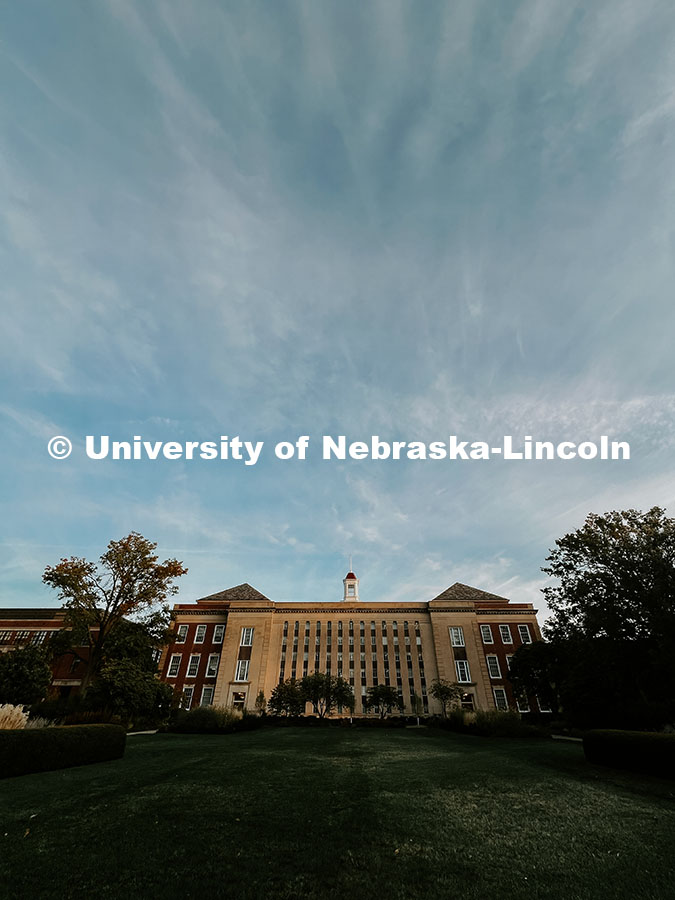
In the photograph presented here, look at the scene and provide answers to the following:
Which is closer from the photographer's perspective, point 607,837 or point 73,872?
point 73,872

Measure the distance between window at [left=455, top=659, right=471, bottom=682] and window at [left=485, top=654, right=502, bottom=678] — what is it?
8.86ft

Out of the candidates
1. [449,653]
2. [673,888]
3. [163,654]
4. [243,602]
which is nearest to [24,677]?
[163,654]

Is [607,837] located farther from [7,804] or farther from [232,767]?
[7,804]

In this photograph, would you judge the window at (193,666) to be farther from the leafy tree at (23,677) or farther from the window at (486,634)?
the window at (486,634)

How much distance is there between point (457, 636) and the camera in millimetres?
54875

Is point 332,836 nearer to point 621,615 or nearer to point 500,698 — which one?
point 621,615

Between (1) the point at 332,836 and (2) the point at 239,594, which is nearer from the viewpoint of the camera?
(1) the point at 332,836

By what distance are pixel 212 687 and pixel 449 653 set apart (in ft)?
102

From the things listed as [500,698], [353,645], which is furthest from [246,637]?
[500,698]

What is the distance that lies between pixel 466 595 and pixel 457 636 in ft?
23.1

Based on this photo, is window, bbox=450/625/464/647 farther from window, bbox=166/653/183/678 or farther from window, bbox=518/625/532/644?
window, bbox=166/653/183/678

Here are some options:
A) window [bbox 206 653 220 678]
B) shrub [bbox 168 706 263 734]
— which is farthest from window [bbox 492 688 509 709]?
window [bbox 206 653 220 678]

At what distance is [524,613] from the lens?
182 ft

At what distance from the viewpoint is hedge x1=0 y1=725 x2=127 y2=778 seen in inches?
398
